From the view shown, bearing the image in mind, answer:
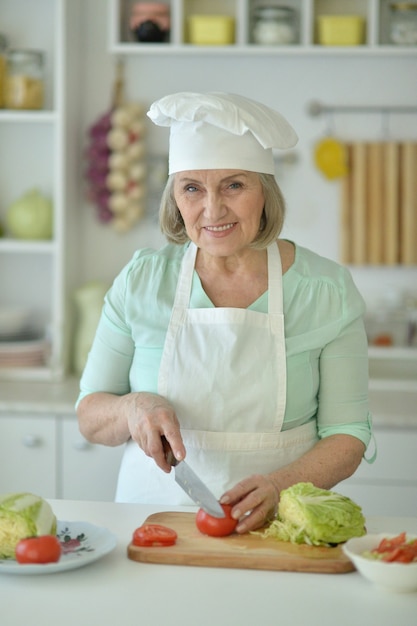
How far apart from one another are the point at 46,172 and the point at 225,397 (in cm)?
187

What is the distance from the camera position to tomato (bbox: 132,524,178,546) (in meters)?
1.54

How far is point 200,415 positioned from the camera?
1.93 metres

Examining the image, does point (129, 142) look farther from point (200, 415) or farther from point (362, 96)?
point (200, 415)

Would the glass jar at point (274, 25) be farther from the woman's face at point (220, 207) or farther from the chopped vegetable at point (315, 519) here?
the chopped vegetable at point (315, 519)

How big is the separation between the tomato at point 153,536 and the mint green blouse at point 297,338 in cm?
45

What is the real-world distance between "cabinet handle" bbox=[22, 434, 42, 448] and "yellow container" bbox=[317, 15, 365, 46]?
1.58 m

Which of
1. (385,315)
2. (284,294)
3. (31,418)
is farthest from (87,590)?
(385,315)

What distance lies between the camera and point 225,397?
6.34 feet

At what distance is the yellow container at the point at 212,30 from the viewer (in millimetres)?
3223

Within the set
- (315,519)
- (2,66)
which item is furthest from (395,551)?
(2,66)

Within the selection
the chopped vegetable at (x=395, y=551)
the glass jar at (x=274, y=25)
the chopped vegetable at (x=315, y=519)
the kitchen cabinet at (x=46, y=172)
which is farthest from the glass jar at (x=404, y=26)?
the chopped vegetable at (x=395, y=551)

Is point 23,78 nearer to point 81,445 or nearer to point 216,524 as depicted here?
point 81,445

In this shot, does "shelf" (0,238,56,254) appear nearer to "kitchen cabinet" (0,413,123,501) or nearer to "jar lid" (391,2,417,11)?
"kitchen cabinet" (0,413,123,501)

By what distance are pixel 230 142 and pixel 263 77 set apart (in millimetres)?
1675
